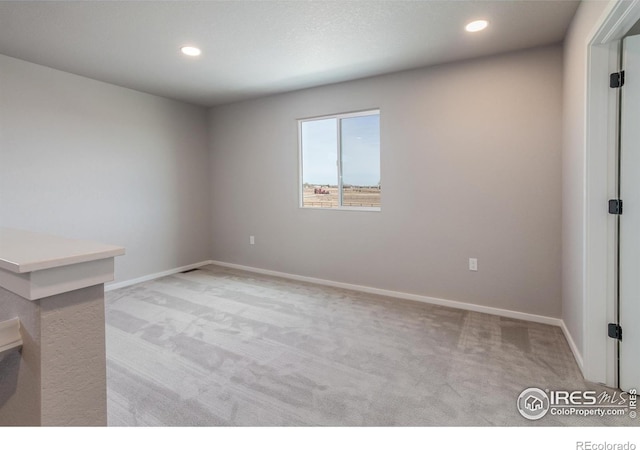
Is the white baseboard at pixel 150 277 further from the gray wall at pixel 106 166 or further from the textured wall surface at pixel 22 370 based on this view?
the textured wall surface at pixel 22 370

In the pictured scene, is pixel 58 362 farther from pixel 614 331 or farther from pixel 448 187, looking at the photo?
pixel 448 187

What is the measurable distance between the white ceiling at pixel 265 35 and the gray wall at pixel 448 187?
0.91ft

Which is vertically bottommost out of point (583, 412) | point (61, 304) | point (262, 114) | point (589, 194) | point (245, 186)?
point (583, 412)

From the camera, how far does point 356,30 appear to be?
265 cm

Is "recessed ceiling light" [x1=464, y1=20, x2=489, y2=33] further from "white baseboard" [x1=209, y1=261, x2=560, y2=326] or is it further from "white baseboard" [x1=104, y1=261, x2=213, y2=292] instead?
"white baseboard" [x1=104, y1=261, x2=213, y2=292]

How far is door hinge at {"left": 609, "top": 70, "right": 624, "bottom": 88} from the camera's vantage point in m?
1.92

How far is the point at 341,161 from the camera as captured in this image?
4.12m

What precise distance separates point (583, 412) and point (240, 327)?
2381 mm

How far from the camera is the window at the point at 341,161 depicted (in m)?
3.90

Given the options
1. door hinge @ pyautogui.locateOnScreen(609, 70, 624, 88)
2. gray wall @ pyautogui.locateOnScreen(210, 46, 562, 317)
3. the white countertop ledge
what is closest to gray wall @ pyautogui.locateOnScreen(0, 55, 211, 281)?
gray wall @ pyautogui.locateOnScreen(210, 46, 562, 317)

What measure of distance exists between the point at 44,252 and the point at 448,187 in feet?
10.6

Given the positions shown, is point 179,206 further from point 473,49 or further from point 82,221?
point 473,49

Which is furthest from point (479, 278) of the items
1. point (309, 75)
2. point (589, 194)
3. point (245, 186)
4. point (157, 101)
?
point (157, 101)

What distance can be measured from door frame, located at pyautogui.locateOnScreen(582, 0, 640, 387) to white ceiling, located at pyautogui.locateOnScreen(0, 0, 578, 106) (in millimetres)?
Answer: 639
